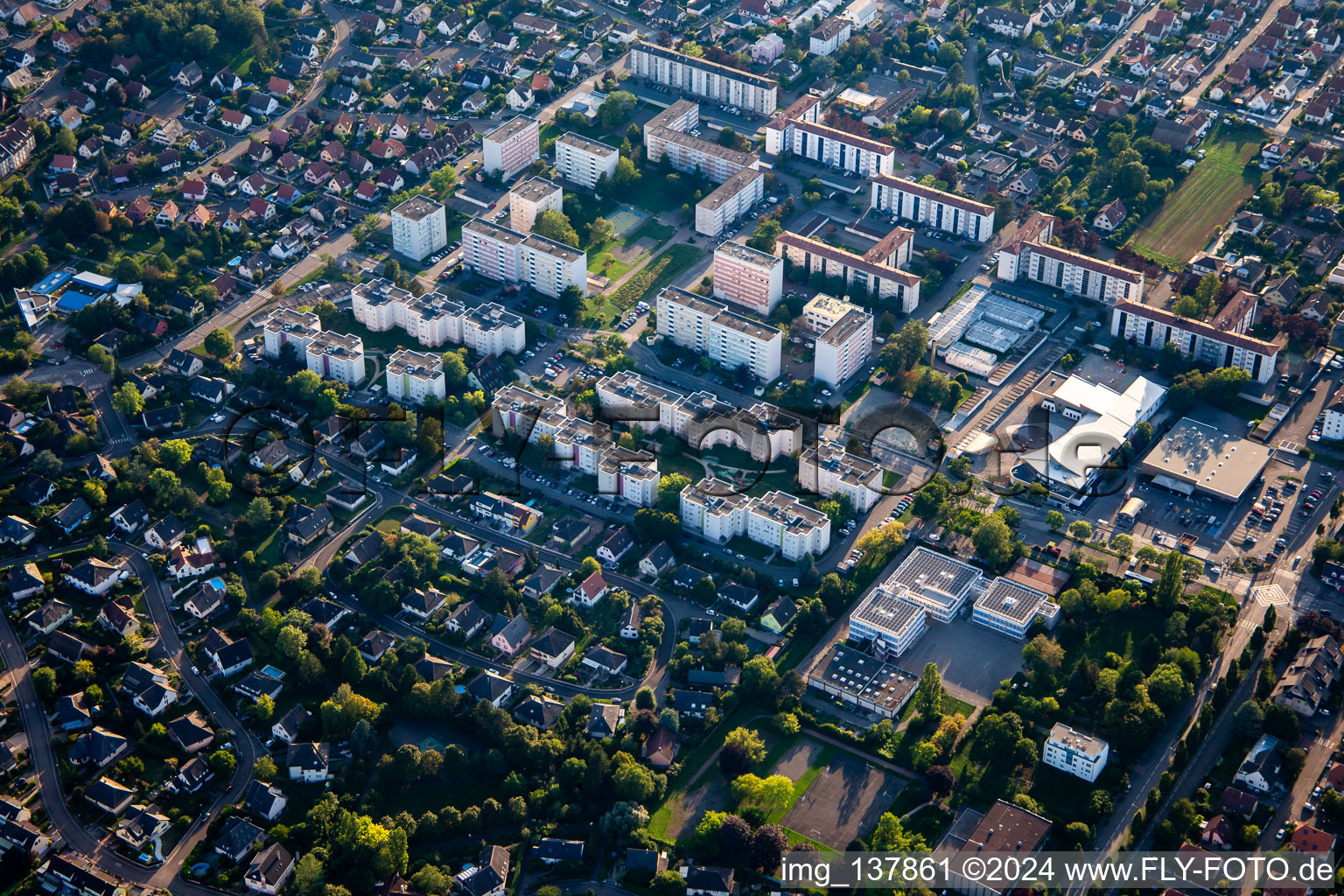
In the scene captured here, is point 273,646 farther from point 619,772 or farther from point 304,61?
point 304,61

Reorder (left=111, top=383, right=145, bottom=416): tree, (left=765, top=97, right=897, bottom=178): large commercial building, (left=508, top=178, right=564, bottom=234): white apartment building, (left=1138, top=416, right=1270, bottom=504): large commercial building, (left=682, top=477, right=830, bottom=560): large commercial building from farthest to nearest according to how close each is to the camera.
Answer: (left=765, top=97, right=897, bottom=178): large commercial building
(left=508, top=178, right=564, bottom=234): white apartment building
(left=111, top=383, right=145, bottom=416): tree
(left=1138, top=416, right=1270, bottom=504): large commercial building
(left=682, top=477, right=830, bottom=560): large commercial building

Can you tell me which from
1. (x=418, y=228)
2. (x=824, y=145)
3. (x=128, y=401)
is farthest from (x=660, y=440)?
(x=824, y=145)

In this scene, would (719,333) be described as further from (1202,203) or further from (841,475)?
(1202,203)

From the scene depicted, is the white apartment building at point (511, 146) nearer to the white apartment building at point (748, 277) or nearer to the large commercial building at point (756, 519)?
the white apartment building at point (748, 277)

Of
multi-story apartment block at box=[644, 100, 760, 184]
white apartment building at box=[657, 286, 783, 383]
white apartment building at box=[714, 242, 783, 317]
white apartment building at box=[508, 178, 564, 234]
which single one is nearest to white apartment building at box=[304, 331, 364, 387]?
white apartment building at box=[508, 178, 564, 234]

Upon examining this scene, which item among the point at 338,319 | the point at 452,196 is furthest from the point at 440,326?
the point at 452,196

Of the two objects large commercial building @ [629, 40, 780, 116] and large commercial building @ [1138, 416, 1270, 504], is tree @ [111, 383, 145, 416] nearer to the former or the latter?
large commercial building @ [629, 40, 780, 116]
